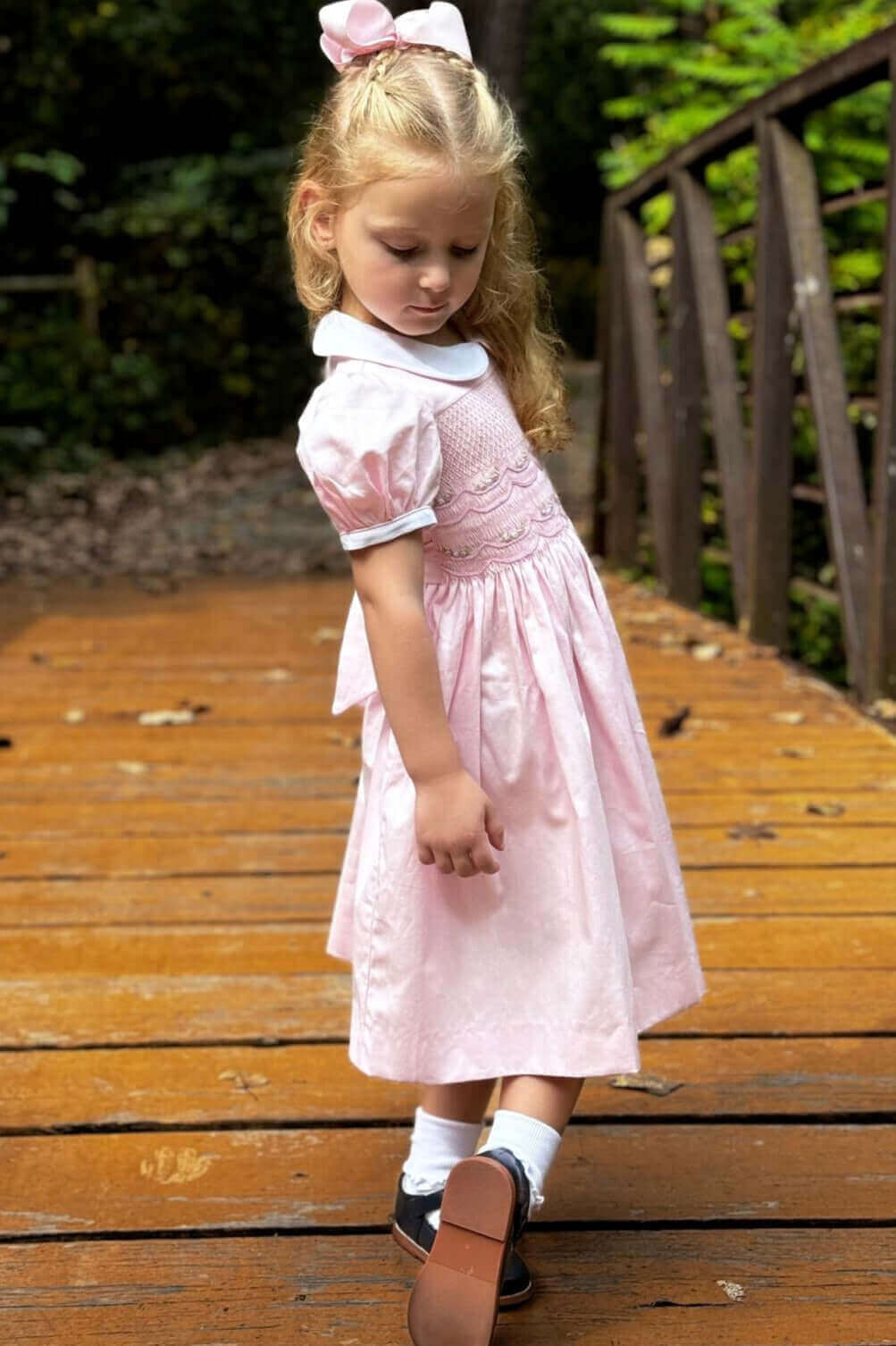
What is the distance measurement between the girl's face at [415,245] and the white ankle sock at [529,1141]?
804mm

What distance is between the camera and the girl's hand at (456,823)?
1.47 m

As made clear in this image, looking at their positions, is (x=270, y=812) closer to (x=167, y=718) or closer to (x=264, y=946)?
(x=264, y=946)

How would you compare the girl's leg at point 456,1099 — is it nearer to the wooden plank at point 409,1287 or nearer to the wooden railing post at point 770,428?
the wooden plank at point 409,1287

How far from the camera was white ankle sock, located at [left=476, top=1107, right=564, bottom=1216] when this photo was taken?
4.96ft

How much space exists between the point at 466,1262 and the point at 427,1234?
0.20 metres

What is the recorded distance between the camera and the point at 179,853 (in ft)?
9.71

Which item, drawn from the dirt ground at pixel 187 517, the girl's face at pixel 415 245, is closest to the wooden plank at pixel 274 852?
the girl's face at pixel 415 245

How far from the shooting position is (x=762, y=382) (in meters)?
4.42

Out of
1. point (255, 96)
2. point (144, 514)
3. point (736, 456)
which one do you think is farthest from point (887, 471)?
point (255, 96)

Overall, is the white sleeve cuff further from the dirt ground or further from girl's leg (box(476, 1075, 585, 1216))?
the dirt ground

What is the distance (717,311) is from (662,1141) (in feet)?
11.8

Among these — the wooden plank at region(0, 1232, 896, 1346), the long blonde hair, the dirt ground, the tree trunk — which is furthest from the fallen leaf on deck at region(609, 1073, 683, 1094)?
the tree trunk

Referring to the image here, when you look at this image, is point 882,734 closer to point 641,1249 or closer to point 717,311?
point 717,311

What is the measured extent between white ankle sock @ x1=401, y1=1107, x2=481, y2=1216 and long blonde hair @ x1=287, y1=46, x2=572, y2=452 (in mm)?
754
